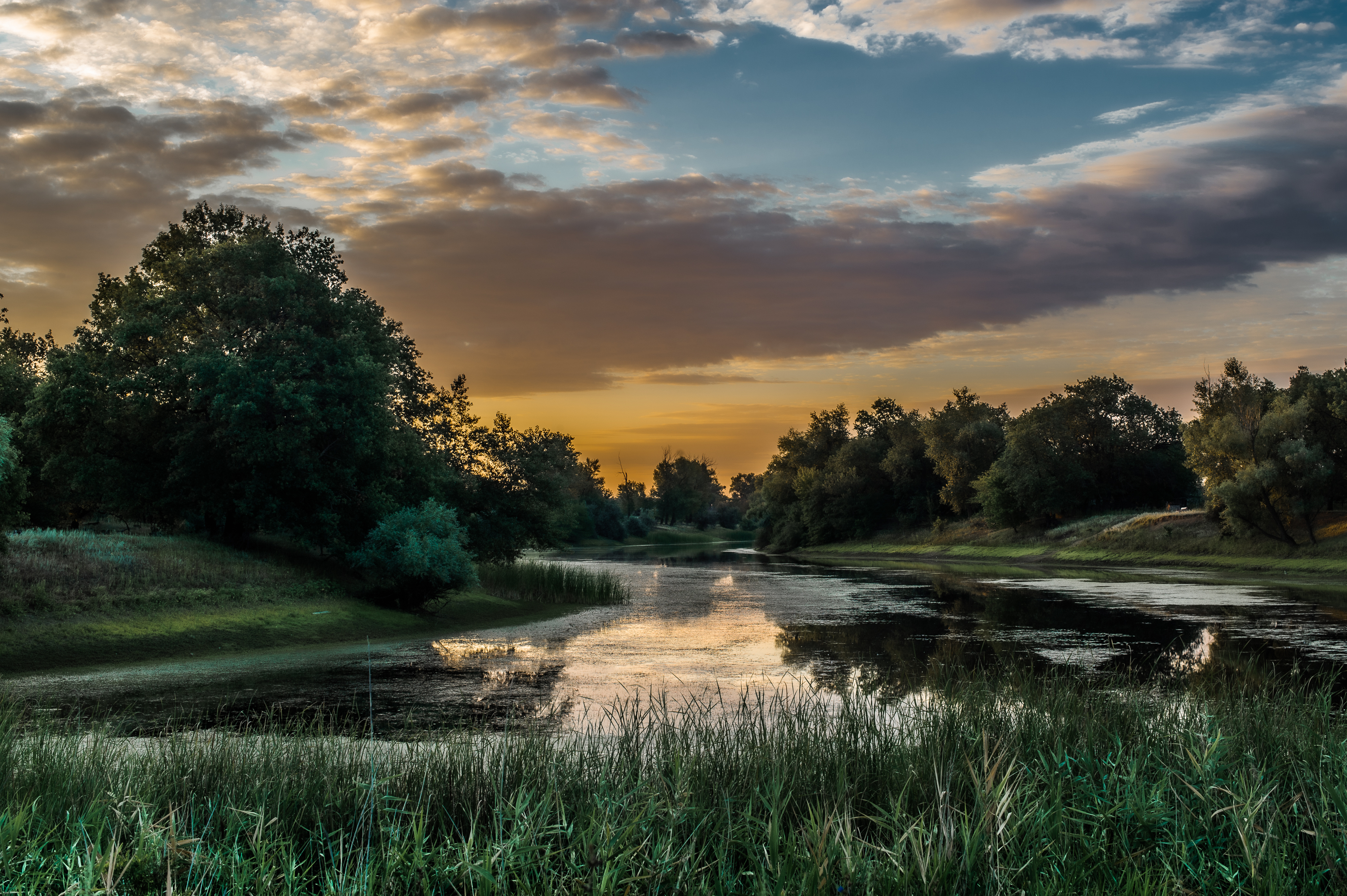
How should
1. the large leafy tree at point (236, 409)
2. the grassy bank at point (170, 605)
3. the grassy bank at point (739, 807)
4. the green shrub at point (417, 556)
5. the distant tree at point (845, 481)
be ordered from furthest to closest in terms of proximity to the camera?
the distant tree at point (845, 481), the large leafy tree at point (236, 409), the green shrub at point (417, 556), the grassy bank at point (170, 605), the grassy bank at point (739, 807)

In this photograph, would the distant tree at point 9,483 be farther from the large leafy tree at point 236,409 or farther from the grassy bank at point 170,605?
the large leafy tree at point 236,409

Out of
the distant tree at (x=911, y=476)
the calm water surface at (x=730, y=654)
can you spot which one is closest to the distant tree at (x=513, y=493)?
the calm water surface at (x=730, y=654)

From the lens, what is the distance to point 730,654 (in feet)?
67.5

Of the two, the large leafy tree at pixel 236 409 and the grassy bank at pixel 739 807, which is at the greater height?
the large leafy tree at pixel 236 409

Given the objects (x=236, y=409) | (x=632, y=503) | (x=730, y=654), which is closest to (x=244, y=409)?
(x=236, y=409)

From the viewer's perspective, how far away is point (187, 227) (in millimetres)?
36438

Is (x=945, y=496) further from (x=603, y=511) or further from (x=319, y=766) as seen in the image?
(x=319, y=766)

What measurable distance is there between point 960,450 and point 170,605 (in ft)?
248

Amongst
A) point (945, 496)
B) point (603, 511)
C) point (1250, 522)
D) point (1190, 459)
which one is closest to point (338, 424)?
point (1250, 522)

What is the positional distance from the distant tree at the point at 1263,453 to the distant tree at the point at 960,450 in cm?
2673

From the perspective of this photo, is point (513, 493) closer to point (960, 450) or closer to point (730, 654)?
point (730, 654)

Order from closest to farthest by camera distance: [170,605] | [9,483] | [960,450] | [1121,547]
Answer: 1. [170,605]
2. [9,483]
3. [1121,547]
4. [960,450]

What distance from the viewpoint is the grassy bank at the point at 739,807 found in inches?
171

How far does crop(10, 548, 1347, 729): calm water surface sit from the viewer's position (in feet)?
48.5
